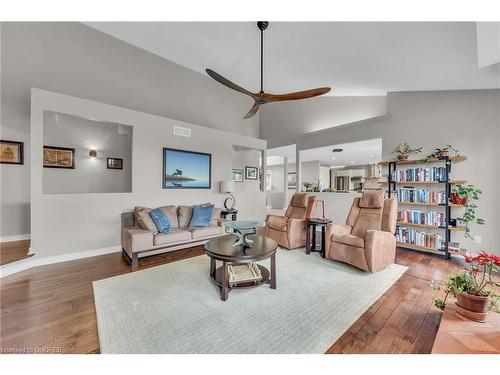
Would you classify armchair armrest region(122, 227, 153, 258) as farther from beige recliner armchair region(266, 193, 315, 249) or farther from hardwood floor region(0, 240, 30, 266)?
beige recliner armchair region(266, 193, 315, 249)

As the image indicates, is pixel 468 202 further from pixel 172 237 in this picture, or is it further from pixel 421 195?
pixel 172 237

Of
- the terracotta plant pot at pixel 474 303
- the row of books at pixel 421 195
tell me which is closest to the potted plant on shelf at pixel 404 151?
the row of books at pixel 421 195

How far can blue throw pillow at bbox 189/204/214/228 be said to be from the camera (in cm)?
381

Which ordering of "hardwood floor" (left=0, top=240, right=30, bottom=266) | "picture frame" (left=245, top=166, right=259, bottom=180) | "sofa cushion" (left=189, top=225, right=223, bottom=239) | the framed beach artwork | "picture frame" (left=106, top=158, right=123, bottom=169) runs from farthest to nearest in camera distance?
"picture frame" (left=245, top=166, right=259, bottom=180)
"picture frame" (left=106, top=158, right=123, bottom=169)
the framed beach artwork
"sofa cushion" (left=189, top=225, right=223, bottom=239)
"hardwood floor" (left=0, top=240, right=30, bottom=266)

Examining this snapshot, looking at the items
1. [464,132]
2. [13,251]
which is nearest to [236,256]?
[13,251]

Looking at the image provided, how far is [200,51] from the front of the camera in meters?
3.94

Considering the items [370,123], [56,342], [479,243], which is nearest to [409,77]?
[370,123]

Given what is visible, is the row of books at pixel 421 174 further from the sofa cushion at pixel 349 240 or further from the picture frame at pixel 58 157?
the picture frame at pixel 58 157

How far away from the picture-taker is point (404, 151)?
3.95 meters

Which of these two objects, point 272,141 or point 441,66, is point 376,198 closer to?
point 441,66

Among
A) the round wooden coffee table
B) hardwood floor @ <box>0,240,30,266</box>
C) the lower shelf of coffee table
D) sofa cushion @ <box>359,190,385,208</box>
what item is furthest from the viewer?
sofa cushion @ <box>359,190,385,208</box>

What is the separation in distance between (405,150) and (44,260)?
6.18 metres

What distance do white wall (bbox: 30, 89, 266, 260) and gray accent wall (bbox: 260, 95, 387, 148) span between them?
254 cm

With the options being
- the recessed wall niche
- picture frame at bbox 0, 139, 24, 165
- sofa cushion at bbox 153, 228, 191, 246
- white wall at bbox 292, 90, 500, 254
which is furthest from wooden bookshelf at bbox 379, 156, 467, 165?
picture frame at bbox 0, 139, 24, 165
